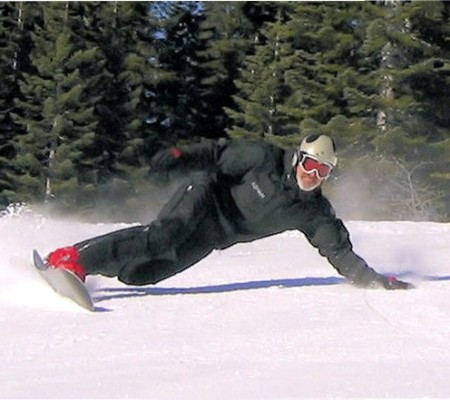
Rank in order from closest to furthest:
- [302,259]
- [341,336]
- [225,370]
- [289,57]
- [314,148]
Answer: [225,370] < [341,336] < [314,148] < [302,259] < [289,57]

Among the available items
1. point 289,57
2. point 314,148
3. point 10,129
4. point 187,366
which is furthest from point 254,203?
point 10,129

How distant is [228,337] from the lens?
144 inches

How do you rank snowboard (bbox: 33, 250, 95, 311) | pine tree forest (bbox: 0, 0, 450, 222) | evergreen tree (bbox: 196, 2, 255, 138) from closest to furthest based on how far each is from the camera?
snowboard (bbox: 33, 250, 95, 311), pine tree forest (bbox: 0, 0, 450, 222), evergreen tree (bbox: 196, 2, 255, 138)

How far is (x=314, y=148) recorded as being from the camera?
4707 mm

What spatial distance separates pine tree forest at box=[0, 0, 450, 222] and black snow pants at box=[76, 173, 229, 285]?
14454 mm

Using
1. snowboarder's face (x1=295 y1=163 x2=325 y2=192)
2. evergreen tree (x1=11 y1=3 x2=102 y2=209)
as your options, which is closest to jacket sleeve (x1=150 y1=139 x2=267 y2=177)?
snowboarder's face (x1=295 y1=163 x2=325 y2=192)

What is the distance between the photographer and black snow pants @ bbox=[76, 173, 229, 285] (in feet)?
15.5

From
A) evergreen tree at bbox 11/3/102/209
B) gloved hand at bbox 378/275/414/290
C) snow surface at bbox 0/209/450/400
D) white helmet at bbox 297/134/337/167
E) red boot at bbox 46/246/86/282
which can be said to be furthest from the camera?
evergreen tree at bbox 11/3/102/209

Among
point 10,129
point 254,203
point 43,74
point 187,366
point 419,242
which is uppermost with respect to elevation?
point 187,366

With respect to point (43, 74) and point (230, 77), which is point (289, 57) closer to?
point (230, 77)

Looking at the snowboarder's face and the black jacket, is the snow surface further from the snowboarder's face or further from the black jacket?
the snowboarder's face

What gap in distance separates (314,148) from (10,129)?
23.0 metres

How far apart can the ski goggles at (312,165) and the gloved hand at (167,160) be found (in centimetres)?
64

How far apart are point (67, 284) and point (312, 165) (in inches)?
55.5
